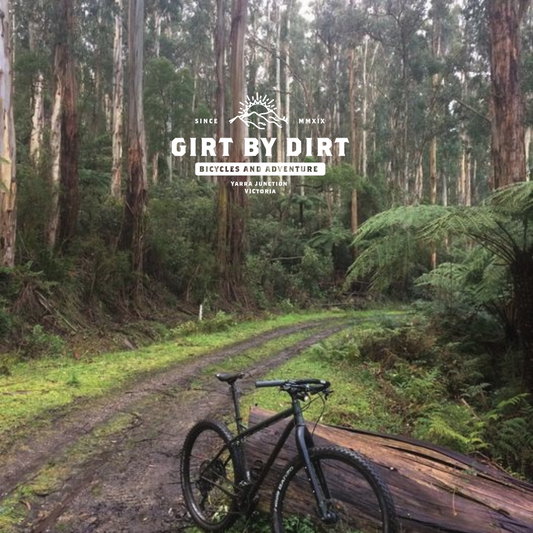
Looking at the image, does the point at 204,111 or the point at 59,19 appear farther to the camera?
the point at 204,111

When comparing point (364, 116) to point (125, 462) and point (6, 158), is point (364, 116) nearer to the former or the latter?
point (6, 158)

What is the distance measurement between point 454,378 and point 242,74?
12.7 m

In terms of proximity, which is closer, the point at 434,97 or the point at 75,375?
the point at 75,375

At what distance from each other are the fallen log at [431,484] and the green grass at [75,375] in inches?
126

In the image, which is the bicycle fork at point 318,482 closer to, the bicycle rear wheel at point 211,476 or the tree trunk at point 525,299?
the bicycle rear wheel at point 211,476

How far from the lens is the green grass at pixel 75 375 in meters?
5.89

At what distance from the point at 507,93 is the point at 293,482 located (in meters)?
8.04

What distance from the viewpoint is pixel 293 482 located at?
2902 millimetres

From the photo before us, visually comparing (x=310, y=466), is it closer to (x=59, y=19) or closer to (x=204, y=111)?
(x=59, y=19)

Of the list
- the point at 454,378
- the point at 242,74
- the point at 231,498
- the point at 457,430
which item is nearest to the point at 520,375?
the point at 454,378

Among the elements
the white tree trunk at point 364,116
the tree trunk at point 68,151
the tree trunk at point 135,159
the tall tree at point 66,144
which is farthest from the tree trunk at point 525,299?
the white tree trunk at point 364,116

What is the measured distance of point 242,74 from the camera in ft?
55.4

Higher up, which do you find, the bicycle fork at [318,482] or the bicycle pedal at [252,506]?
the bicycle fork at [318,482]

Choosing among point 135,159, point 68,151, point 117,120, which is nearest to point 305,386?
point 135,159
